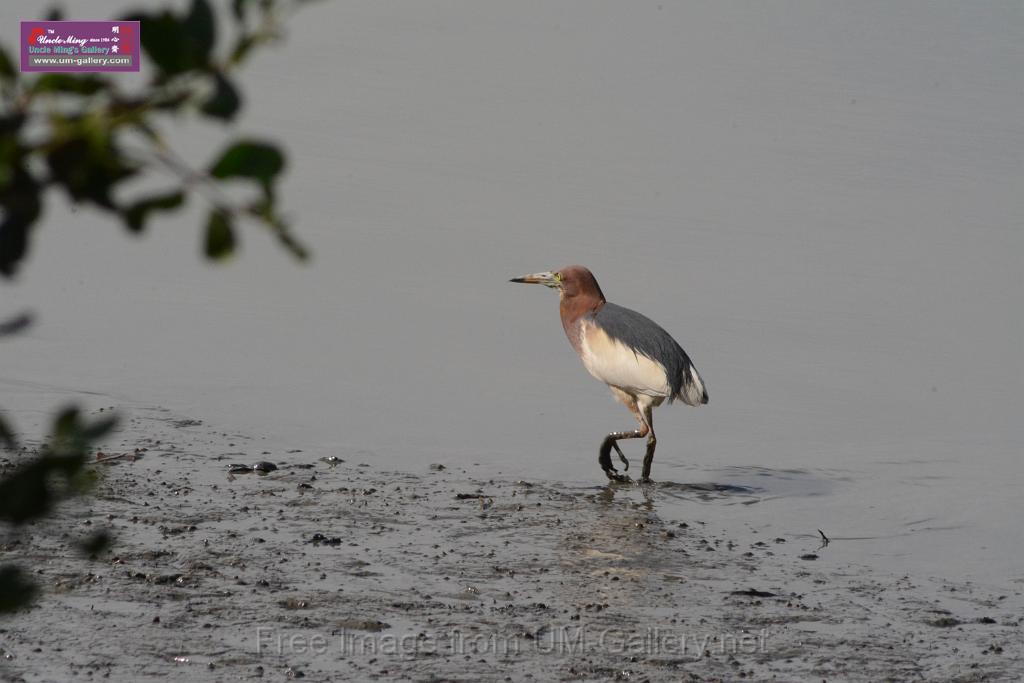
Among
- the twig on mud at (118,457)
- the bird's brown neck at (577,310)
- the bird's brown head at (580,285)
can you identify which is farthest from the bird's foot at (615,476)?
the twig on mud at (118,457)

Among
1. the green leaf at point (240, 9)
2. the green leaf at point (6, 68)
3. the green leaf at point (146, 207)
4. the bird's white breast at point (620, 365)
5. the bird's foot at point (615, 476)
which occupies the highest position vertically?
the bird's white breast at point (620, 365)

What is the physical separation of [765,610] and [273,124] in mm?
9017

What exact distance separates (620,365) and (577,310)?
1.92ft

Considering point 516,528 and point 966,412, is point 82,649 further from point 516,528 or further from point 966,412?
point 966,412

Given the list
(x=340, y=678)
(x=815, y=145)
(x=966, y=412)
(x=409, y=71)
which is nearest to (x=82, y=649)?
(x=340, y=678)

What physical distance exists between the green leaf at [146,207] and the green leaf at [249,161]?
0.08 meters

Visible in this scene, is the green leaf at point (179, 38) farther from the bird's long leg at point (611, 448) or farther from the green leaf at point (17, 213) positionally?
the bird's long leg at point (611, 448)

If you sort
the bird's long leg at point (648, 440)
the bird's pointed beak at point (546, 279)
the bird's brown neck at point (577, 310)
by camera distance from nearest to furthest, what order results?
1. the bird's long leg at point (648, 440)
2. the bird's brown neck at point (577, 310)
3. the bird's pointed beak at point (546, 279)

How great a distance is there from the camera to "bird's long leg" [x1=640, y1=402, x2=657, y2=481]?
8797 millimetres

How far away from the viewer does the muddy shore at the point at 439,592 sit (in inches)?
212

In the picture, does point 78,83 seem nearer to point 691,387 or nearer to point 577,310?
point 691,387

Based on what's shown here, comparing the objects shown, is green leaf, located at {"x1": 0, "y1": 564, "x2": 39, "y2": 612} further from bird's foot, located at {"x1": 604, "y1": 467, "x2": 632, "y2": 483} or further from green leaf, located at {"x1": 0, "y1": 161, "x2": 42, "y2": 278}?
bird's foot, located at {"x1": 604, "y1": 467, "x2": 632, "y2": 483}

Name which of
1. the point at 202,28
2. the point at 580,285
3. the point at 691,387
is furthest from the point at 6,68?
the point at 580,285

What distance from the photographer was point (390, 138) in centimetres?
1467
